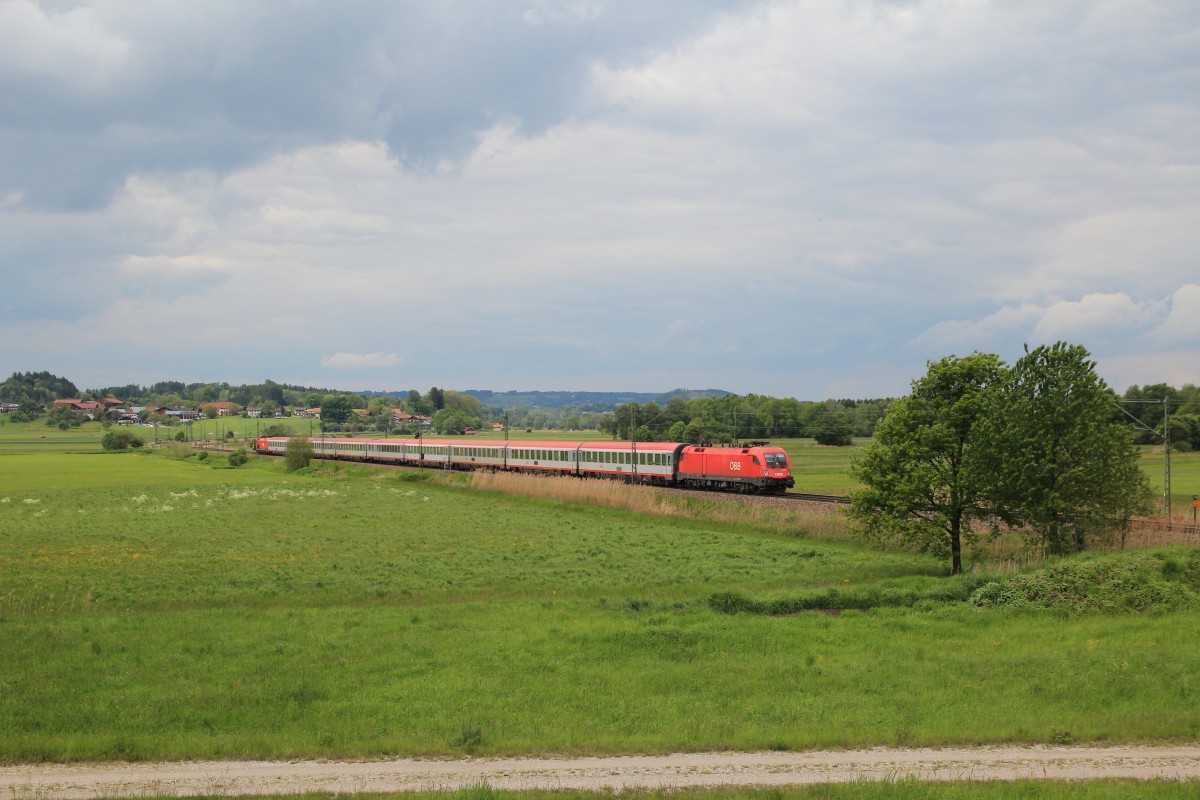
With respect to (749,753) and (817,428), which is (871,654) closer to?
(749,753)

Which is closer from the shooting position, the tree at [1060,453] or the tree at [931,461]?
the tree at [1060,453]

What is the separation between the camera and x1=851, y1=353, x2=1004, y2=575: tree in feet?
102

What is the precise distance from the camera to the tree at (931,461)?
102ft

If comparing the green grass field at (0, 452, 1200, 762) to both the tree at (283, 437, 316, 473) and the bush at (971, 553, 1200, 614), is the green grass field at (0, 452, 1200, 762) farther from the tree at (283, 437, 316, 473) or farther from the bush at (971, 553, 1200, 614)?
the tree at (283, 437, 316, 473)

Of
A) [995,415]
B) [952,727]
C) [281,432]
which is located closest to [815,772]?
[952,727]

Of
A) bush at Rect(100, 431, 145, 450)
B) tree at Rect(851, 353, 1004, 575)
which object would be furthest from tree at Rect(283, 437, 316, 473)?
tree at Rect(851, 353, 1004, 575)

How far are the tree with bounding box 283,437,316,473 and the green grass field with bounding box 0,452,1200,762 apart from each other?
6492cm

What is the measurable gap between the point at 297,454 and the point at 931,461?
84416mm

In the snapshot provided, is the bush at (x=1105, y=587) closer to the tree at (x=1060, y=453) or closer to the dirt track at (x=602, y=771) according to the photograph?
the tree at (x=1060, y=453)

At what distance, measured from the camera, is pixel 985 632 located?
20500mm

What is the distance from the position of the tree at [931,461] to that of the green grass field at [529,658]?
1.84 meters

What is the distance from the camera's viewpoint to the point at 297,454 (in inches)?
3991

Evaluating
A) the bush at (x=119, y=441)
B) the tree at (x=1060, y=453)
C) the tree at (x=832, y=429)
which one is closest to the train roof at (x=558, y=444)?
the tree at (x=1060, y=453)

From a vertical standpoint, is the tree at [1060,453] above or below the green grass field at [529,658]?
above
